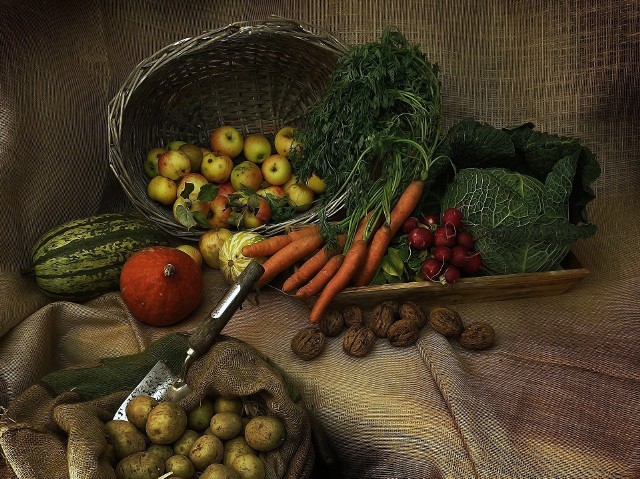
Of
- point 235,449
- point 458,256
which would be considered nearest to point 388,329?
point 458,256

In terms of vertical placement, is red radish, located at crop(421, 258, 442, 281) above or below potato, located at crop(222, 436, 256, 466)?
above

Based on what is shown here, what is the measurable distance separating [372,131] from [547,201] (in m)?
0.70

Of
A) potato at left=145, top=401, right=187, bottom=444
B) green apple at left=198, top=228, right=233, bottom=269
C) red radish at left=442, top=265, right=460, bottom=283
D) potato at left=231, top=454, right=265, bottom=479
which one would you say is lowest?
potato at left=231, top=454, right=265, bottom=479

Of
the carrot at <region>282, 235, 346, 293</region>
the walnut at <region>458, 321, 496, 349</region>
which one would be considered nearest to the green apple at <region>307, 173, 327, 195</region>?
the carrot at <region>282, 235, 346, 293</region>

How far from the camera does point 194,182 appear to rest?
10.1 feet

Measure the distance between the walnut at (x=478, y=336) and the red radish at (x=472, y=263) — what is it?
225mm

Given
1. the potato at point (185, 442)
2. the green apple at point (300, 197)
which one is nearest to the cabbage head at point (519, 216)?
the green apple at point (300, 197)

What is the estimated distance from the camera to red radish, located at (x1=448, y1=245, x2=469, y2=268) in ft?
8.68

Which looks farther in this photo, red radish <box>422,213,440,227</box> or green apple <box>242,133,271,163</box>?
green apple <box>242,133,271,163</box>

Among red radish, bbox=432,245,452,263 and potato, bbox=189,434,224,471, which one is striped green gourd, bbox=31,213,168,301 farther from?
red radish, bbox=432,245,452,263

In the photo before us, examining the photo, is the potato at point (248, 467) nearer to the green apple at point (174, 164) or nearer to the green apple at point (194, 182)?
the green apple at point (194, 182)

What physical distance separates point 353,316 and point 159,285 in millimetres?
697

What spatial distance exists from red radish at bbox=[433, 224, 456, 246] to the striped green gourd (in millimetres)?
1134

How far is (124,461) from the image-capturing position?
195 cm
